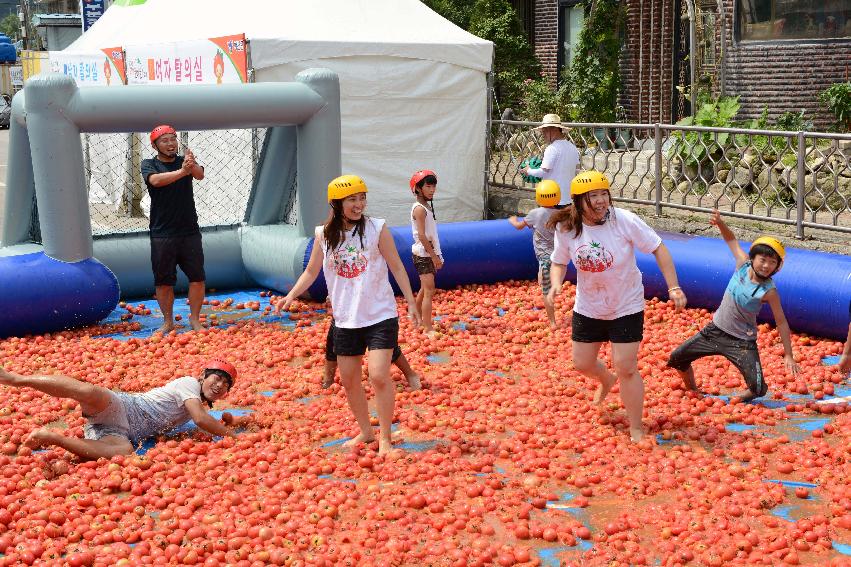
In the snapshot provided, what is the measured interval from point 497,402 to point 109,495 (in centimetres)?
294

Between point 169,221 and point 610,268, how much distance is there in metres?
5.01

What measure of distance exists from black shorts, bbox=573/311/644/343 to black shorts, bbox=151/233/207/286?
458 centimetres

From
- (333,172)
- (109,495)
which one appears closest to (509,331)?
(333,172)

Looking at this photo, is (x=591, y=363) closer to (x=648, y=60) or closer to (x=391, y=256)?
(x=391, y=256)

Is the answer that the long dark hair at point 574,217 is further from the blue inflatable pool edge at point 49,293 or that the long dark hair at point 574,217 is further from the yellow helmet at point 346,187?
the blue inflatable pool edge at point 49,293

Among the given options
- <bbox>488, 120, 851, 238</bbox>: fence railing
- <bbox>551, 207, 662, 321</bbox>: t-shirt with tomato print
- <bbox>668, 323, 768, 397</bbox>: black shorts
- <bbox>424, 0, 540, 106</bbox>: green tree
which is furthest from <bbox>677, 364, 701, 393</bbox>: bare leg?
<bbox>424, 0, 540, 106</bbox>: green tree

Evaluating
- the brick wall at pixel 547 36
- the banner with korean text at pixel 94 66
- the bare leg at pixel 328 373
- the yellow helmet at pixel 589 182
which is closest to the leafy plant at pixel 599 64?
the brick wall at pixel 547 36

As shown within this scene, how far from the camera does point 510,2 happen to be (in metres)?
23.0

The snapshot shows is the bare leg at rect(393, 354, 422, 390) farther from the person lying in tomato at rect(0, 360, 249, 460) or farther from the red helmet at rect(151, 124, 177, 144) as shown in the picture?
the red helmet at rect(151, 124, 177, 144)

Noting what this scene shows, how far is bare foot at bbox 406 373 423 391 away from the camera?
26.8ft

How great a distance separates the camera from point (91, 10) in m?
26.8

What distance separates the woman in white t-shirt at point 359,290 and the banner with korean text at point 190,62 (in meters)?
7.02

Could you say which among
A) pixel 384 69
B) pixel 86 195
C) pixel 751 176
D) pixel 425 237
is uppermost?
pixel 384 69

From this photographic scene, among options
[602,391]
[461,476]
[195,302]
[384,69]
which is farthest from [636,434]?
[384,69]
